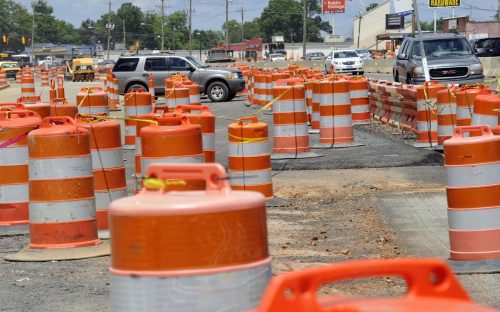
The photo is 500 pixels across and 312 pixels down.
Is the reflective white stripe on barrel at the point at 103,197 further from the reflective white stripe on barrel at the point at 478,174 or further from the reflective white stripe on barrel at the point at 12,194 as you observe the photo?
the reflective white stripe on barrel at the point at 478,174

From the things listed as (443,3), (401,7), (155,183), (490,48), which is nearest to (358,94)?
(155,183)

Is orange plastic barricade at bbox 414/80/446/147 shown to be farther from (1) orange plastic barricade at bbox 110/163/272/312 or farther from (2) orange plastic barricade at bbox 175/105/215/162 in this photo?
(1) orange plastic barricade at bbox 110/163/272/312

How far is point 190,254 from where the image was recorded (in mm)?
3873

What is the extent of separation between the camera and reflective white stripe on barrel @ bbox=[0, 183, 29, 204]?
10.9 m

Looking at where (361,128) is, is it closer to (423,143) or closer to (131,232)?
(423,143)

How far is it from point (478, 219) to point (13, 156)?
4.75 meters

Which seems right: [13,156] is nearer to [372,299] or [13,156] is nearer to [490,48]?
[372,299]

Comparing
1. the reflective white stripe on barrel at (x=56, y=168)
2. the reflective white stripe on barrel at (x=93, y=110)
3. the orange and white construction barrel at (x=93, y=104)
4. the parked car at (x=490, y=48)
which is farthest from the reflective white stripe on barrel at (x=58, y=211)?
the parked car at (x=490, y=48)

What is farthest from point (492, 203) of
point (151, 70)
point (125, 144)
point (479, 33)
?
point (479, 33)

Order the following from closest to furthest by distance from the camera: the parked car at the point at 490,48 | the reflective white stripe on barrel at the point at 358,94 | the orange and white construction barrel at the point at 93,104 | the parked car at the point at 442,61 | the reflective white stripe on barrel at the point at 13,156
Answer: the reflective white stripe on barrel at the point at 13,156
the orange and white construction barrel at the point at 93,104
the reflective white stripe on barrel at the point at 358,94
the parked car at the point at 442,61
the parked car at the point at 490,48

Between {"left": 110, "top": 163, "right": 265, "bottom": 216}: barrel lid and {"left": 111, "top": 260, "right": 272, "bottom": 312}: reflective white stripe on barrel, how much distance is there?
224mm

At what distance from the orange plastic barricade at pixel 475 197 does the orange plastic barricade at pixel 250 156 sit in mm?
4210

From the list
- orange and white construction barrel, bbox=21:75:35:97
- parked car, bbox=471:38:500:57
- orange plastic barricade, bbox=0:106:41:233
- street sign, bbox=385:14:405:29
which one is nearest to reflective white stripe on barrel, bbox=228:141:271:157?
orange plastic barricade, bbox=0:106:41:233

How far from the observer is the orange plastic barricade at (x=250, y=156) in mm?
12539
